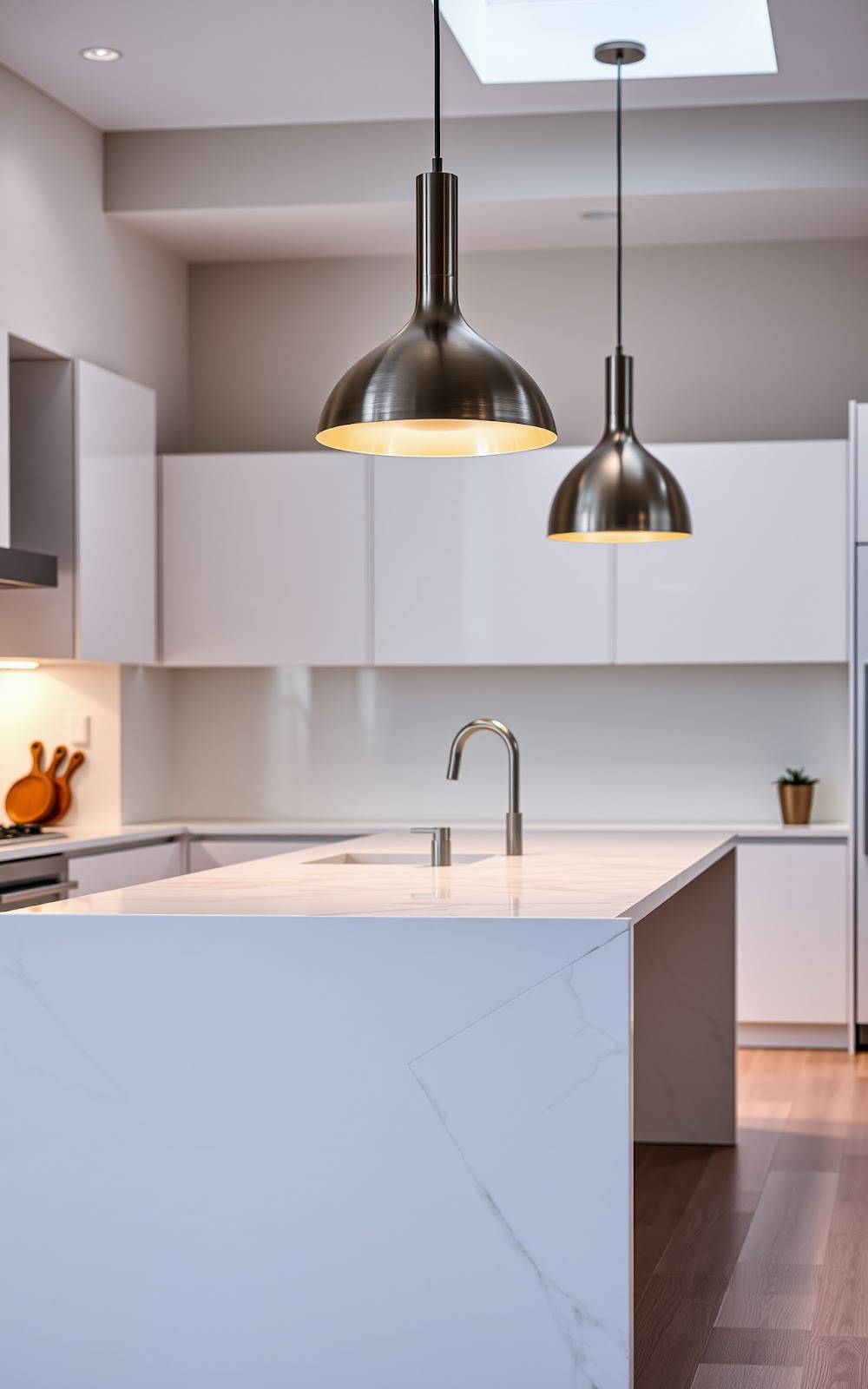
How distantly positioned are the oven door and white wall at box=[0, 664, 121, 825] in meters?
0.82

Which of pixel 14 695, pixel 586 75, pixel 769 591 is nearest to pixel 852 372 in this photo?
pixel 769 591

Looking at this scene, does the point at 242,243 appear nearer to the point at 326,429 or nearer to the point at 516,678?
the point at 516,678

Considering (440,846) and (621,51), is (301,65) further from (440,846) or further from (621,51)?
(440,846)

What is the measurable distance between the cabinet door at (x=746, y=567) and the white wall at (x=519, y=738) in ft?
1.19

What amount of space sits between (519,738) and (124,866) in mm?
1641

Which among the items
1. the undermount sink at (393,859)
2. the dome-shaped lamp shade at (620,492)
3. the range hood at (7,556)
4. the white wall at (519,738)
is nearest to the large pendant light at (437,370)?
the dome-shaped lamp shade at (620,492)

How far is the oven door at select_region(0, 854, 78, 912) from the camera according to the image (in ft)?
14.3

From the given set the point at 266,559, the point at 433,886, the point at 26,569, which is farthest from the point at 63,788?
the point at 433,886

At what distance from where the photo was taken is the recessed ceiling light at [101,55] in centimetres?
464

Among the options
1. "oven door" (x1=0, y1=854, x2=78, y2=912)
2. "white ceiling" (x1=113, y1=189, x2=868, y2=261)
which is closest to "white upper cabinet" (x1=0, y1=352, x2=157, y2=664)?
"oven door" (x1=0, y1=854, x2=78, y2=912)

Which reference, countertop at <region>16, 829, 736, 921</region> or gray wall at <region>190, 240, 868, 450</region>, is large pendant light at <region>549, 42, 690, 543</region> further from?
gray wall at <region>190, 240, 868, 450</region>

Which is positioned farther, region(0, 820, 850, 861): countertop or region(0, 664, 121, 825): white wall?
region(0, 664, 121, 825): white wall

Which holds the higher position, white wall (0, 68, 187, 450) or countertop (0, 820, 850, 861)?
white wall (0, 68, 187, 450)

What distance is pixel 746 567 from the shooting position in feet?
18.2
